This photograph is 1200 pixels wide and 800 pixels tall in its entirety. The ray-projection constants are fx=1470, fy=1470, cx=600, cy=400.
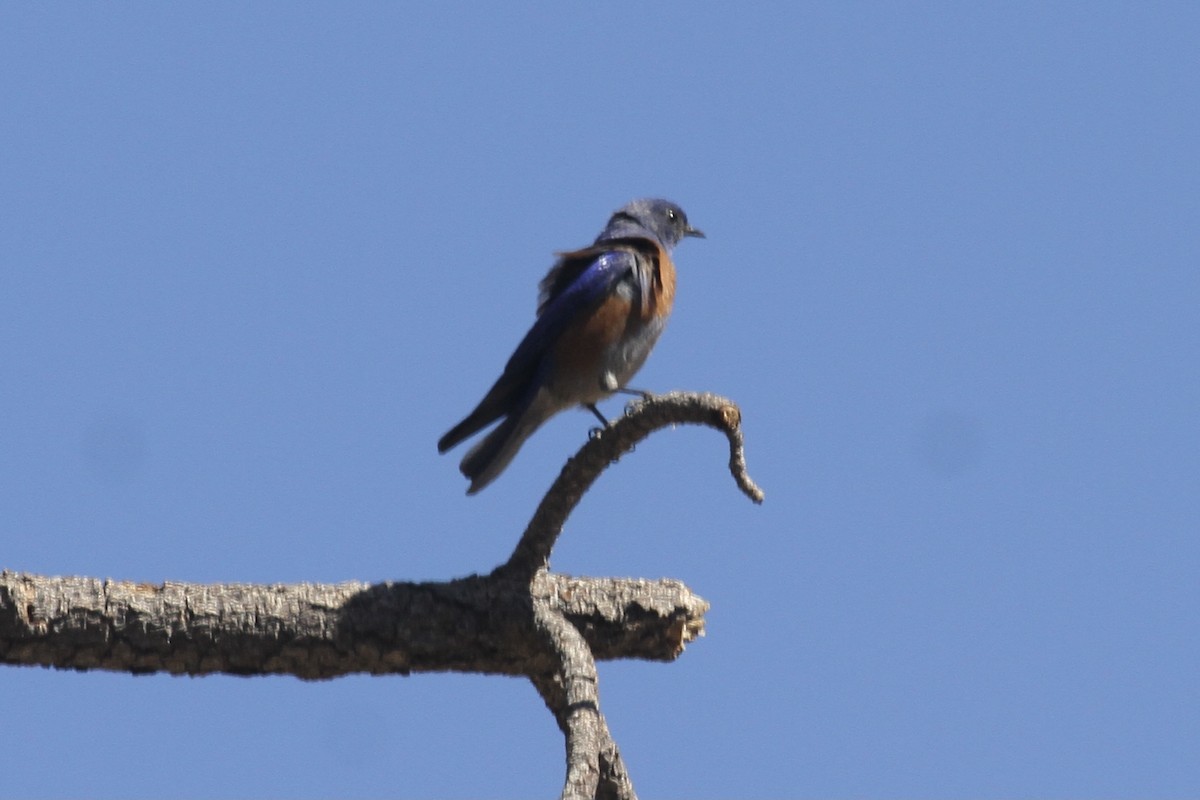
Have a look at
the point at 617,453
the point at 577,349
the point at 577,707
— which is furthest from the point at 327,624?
the point at 577,349

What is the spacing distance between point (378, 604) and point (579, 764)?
1.04 m

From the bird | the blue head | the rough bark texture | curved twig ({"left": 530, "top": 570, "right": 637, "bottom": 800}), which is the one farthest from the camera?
the blue head

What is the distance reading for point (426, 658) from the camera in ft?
15.4

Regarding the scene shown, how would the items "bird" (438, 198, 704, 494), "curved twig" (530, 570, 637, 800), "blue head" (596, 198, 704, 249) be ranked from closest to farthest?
"curved twig" (530, 570, 637, 800) → "bird" (438, 198, 704, 494) → "blue head" (596, 198, 704, 249)

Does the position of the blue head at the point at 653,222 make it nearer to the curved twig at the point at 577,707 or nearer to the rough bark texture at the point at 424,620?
the rough bark texture at the point at 424,620

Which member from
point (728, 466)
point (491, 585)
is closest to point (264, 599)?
point (491, 585)

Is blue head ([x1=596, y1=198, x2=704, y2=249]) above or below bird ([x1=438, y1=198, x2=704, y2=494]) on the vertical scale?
above

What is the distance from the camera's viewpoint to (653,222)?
24.4 ft

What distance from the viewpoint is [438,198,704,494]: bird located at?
611cm

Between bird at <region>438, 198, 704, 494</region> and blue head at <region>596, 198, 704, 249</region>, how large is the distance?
570 mm

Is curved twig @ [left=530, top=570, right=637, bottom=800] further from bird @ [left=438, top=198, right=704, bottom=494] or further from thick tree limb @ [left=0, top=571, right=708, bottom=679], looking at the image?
bird @ [left=438, top=198, right=704, bottom=494]

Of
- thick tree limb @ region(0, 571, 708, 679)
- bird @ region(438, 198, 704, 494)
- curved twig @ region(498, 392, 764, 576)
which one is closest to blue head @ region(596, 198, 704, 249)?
bird @ region(438, 198, 704, 494)

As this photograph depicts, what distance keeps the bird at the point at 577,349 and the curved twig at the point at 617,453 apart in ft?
4.09

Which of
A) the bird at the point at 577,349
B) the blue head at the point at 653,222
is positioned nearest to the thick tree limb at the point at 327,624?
the bird at the point at 577,349
